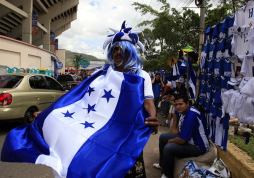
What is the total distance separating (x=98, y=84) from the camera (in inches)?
89.8

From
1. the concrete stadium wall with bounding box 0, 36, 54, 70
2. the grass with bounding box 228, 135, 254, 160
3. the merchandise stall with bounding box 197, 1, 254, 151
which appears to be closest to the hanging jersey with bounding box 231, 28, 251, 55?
the merchandise stall with bounding box 197, 1, 254, 151

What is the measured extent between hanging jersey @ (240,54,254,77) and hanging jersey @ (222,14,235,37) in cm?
65

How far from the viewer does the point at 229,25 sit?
10.4 ft

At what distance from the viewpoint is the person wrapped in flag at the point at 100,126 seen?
1699 millimetres

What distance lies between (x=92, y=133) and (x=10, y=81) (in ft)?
16.2

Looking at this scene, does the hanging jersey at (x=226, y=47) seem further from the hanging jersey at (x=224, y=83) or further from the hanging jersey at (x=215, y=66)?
the hanging jersey at (x=224, y=83)

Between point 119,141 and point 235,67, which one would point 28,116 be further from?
point 235,67

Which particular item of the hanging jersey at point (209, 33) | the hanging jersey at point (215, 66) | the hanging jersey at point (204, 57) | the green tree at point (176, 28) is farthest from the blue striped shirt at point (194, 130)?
the green tree at point (176, 28)

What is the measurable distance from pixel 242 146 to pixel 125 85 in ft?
8.80

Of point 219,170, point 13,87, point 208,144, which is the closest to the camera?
point 219,170

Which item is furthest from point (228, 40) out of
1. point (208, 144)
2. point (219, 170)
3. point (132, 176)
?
point (132, 176)

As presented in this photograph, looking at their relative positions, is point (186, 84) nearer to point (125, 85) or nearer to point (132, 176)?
point (125, 85)

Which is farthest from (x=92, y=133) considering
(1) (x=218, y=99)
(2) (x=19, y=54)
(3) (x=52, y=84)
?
(2) (x=19, y=54)

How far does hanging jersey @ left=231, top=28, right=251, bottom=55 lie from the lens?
2689 millimetres
